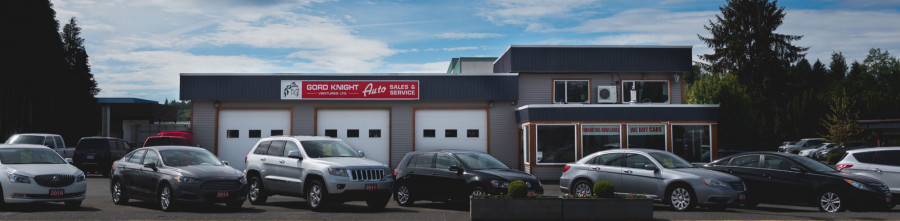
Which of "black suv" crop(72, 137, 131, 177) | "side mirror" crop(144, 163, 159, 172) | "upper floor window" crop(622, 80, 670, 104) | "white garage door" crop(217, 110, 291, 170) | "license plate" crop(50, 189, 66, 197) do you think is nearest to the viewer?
"license plate" crop(50, 189, 66, 197)

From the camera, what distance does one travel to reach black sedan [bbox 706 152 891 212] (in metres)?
15.6

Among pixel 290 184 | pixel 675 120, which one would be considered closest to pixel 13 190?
pixel 290 184

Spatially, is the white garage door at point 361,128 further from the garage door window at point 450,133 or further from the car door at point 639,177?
the car door at point 639,177

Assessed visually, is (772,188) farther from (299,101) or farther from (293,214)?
(299,101)

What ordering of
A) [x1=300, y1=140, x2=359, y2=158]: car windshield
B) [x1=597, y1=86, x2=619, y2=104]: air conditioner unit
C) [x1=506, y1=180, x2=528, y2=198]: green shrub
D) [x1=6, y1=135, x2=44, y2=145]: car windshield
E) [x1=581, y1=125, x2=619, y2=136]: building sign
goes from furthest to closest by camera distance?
1. [x1=597, y1=86, x2=619, y2=104]: air conditioner unit
2. [x1=6, y1=135, x2=44, y2=145]: car windshield
3. [x1=581, y1=125, x2=619, y2=136]: building sign
4. [x1=300, y1=140, x2=359, y2=158]: car windshield
5. [x1=506, y1=180, x2=528, y2=198]: green shrub

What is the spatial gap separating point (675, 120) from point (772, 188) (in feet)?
37.0

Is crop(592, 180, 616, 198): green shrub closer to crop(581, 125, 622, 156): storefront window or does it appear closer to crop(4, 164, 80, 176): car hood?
crop(4, 164, 80, 176): car hood

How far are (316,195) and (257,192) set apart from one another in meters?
2.25

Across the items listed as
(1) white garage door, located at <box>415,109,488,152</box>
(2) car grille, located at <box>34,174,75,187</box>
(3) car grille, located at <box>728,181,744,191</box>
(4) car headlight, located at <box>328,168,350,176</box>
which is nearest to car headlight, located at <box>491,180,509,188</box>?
(4) car headlight, located at <box>328,168,350,176</box>

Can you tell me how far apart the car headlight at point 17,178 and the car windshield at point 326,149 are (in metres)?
5.40

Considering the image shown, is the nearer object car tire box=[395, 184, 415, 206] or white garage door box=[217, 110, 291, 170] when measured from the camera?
car tire box=[395, 184, 415, 206]

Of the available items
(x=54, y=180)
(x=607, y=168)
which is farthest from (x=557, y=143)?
(x=54, y=180)

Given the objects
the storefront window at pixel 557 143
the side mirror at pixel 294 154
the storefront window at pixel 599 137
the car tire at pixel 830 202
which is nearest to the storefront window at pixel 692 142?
the storefront window at pixel 599 137

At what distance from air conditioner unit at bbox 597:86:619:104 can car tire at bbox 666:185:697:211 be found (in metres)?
14.6
